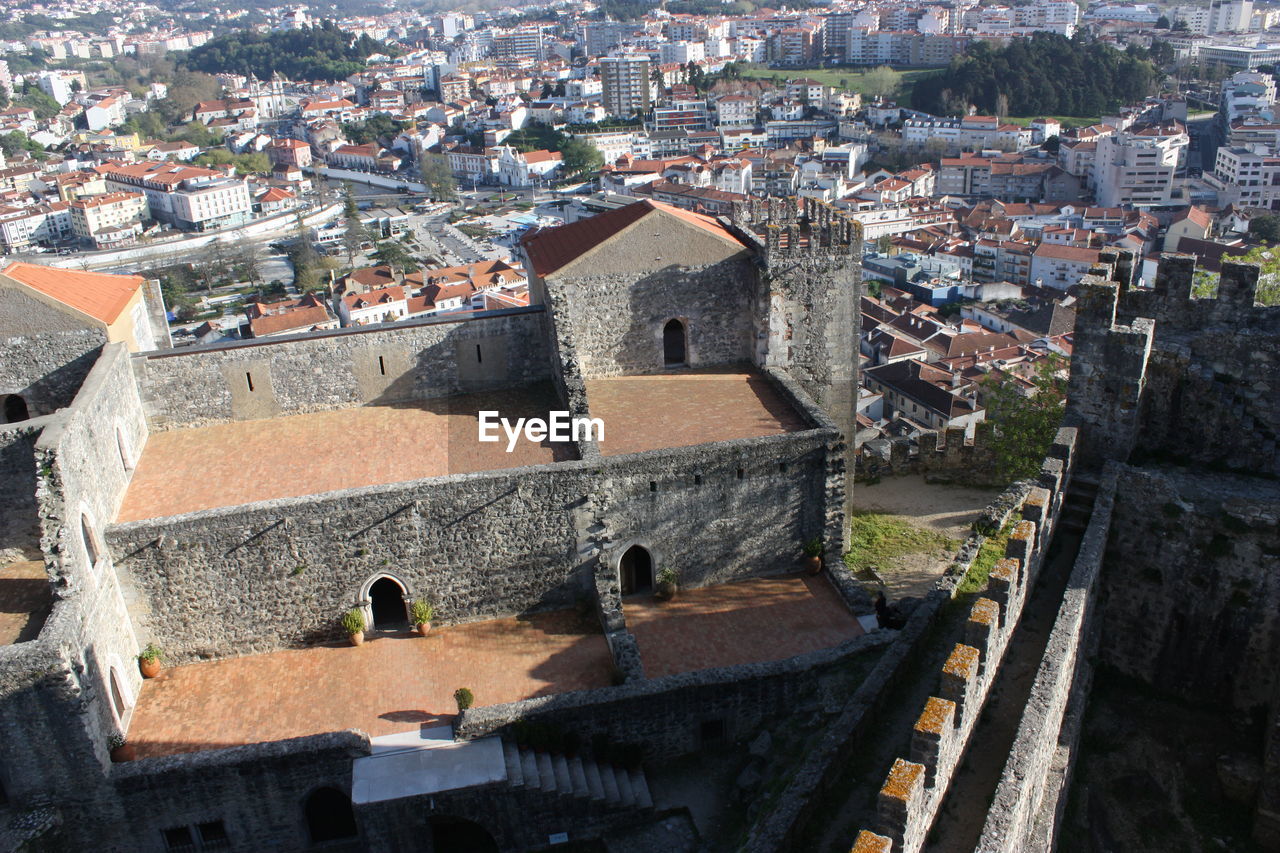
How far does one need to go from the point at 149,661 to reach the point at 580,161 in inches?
4962

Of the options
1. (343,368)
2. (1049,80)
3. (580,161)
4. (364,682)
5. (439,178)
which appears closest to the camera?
(364,682)

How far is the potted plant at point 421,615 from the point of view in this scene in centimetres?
1692

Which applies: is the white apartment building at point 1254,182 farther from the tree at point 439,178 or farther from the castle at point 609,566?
the castle at point 609,566

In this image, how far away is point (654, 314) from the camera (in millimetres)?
20828

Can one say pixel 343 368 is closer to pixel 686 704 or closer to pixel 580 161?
pixel 686 704

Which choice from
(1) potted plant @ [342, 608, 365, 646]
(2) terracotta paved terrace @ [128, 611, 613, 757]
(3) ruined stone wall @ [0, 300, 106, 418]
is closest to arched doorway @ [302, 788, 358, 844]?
(2) terracotta paved terrace @ [128, 611, 613, 757]

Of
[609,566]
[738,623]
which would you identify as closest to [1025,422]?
[738,623]

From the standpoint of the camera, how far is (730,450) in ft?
56.4

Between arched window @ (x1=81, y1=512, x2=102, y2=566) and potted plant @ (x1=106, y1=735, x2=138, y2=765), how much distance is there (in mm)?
2534

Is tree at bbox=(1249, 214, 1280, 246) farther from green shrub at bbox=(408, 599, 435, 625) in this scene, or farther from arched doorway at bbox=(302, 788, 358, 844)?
arched doorway at bbox=(302, 788, 358, 844)

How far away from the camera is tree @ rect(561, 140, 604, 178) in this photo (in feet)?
447

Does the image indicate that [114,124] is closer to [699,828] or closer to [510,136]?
[510,136]

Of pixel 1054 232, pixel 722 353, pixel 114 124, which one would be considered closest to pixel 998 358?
pixel 1054 232

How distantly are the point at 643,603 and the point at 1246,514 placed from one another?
9367 mm
